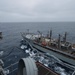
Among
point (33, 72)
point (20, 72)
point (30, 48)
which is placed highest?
point (33, 72)

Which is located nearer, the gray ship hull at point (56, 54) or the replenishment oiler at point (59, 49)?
the gray ship hull at point (56, 54)

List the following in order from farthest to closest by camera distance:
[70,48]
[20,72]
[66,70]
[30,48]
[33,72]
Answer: [30,48], [70,48], [66,70], [20,72], [33,72]

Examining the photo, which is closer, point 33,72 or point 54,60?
point 33,72

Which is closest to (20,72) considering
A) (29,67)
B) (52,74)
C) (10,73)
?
(29,67)

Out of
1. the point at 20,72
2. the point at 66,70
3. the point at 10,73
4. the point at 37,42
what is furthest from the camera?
the point at 37,42

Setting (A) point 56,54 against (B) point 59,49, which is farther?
(B) point 59,49

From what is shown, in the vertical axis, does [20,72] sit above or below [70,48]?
above

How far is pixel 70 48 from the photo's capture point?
39.8 meters

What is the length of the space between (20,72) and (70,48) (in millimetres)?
25541

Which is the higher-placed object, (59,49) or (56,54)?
(59,49)

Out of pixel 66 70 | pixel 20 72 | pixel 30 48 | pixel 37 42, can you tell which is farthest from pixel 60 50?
pixel 20 72

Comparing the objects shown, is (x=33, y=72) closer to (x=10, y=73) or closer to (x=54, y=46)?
(x=10, y=73)

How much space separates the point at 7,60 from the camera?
36.7m

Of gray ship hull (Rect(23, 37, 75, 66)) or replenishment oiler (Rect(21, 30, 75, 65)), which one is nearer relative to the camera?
gray ship hull (Rect(23, 37, 75, 66))
